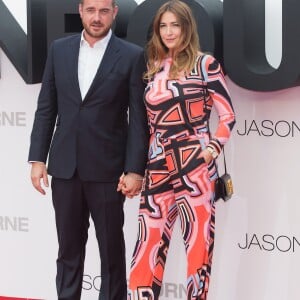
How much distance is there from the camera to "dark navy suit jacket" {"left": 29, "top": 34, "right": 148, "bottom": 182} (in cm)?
300

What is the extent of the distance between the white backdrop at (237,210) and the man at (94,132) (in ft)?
1.86

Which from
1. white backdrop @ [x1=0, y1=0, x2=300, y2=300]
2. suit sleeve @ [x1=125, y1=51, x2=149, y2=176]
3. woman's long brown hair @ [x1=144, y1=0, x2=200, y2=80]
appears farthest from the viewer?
white backdrop @ [x1=0, y1=0, x2=300, y2=300]

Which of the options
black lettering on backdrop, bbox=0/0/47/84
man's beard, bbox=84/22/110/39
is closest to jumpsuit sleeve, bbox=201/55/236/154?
man's beard, bbox=84/22/110/39

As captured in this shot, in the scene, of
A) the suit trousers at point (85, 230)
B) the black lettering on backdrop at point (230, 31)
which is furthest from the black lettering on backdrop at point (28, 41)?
the suit trousers at point (85, 230)

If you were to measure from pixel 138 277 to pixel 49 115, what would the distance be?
30.7 inches

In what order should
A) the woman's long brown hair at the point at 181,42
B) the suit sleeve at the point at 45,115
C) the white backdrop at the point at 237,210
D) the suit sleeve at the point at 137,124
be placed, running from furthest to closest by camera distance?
the white backdrop at the point at 237,210 → the suit sleeve at the point at 45,115 → the suit sleeve at the point at 137,124 → the woman's long brown hair at the point at 181,42

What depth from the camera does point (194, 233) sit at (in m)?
2.92

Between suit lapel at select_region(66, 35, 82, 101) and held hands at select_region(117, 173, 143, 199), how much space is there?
38cm

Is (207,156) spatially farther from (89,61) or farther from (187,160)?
(89,61)

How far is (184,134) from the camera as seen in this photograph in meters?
2.91

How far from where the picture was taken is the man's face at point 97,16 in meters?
2.95

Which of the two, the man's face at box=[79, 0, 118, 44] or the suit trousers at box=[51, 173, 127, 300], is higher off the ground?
the man's face at box=[79, 0, 118, 44]

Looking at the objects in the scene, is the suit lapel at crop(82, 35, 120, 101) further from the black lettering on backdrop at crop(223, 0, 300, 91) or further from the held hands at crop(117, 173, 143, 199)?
the black lettering on backdrop at crop(223, 0, 300, 91)

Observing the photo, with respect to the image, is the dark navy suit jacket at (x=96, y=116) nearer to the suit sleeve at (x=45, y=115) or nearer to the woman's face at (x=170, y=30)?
the suit sleeve at (x=45, y=115)
